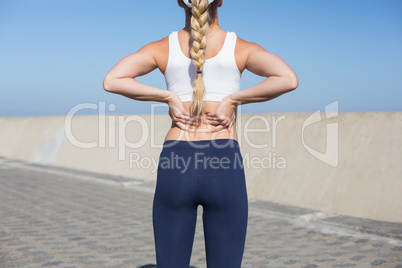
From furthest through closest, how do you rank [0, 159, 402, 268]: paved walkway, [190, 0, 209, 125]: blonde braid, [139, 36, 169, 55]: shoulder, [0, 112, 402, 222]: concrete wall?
[0, 112, 402, 222]: concrete wall < [0, 159, 402, 268]: paved walkway < [139, 36, 169, 55]: shoulder < [190, 0, 209, 125]: blonde braid

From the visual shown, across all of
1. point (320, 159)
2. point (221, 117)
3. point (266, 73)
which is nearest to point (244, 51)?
point (266, 73)

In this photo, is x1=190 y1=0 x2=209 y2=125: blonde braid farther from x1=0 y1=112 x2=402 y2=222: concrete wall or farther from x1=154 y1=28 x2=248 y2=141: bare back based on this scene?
x1=0 y1=112 x2=402 y2=222: concrete wall

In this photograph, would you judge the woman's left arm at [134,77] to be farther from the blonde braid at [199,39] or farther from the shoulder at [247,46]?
the shoulder at [247,46]

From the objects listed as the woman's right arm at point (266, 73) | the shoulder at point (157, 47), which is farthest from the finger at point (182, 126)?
the shoulder at point (157, 47)

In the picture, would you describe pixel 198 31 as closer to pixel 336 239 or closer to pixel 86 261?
pixel 86 261

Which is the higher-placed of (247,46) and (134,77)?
(247,46)

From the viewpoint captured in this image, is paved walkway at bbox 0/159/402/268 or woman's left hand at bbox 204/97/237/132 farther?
paved walkway at bbox 0/159/402/268

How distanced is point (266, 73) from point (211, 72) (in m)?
0.29

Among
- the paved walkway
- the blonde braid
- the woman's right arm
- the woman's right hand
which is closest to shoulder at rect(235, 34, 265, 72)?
the woman's right arm

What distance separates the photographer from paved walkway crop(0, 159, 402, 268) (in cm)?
477

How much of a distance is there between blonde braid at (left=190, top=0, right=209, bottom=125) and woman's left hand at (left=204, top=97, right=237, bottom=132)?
0.29 feet

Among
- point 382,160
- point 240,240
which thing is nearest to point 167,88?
point 240,240

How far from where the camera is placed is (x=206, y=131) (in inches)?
93.8

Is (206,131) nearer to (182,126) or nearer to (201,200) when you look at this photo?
(182,126)
